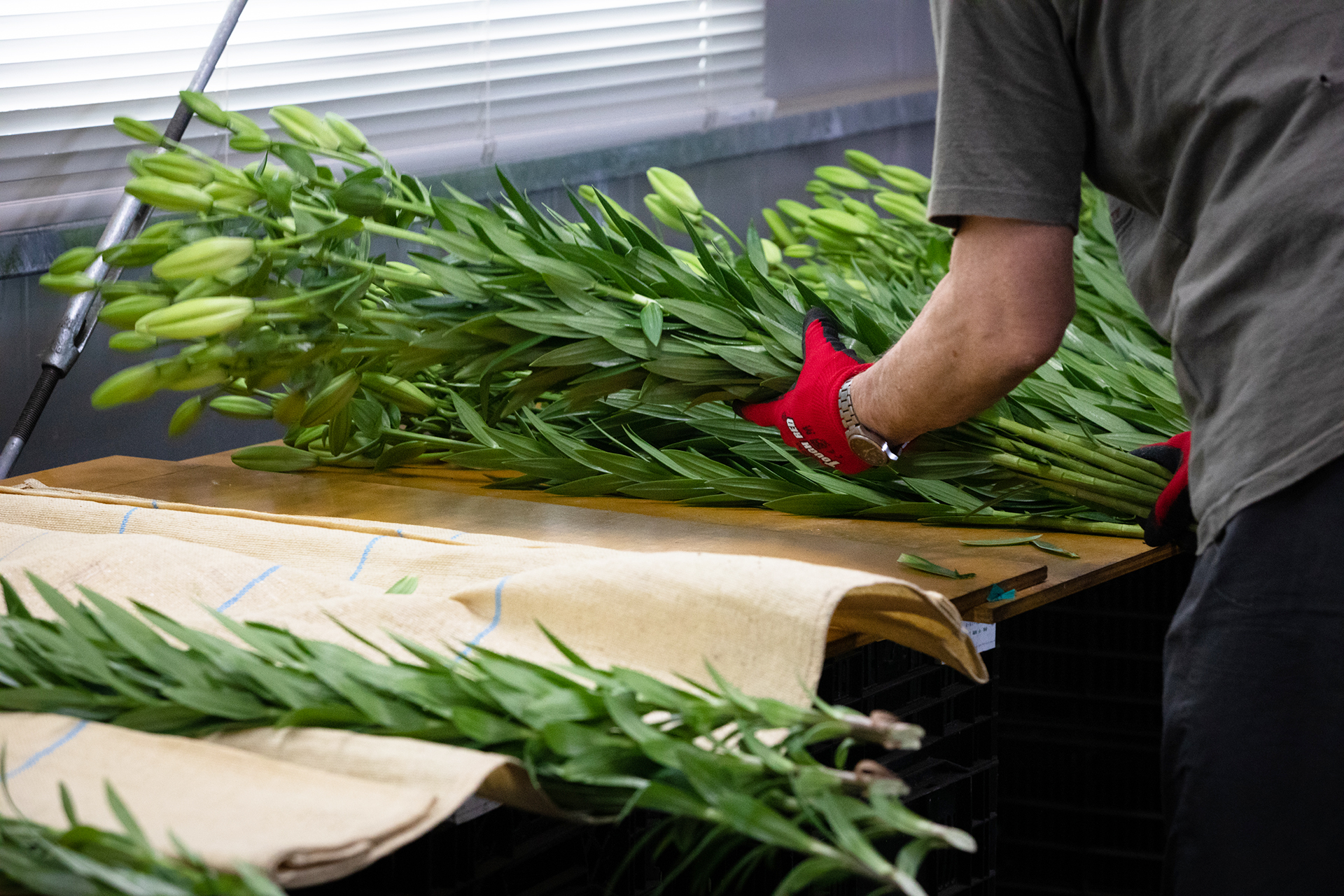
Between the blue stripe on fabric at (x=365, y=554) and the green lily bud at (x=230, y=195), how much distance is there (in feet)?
1.18

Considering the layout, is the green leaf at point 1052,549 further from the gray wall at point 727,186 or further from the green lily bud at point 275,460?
the green lily bud at point 275,460

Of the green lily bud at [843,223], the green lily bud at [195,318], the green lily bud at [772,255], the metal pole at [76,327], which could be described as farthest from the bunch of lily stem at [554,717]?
the green lily bud at [843,223]

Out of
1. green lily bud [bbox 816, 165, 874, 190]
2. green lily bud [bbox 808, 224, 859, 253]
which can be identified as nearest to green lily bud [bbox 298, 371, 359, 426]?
green lily bud [bbox 808, 224, 859, 253]

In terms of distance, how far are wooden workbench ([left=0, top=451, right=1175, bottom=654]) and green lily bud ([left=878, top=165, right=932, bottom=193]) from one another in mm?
951

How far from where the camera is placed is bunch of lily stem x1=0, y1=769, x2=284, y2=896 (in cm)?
45

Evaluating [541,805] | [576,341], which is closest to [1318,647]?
[541,805]

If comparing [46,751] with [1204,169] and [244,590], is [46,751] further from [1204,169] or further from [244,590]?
[1204,169]

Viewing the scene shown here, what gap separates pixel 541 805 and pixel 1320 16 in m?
0.58

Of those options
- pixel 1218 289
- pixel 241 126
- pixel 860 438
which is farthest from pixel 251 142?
pixel 1218 289

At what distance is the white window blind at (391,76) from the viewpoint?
59.4 inches

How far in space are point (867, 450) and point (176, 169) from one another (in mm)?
627

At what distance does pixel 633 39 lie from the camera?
2471 millimetres

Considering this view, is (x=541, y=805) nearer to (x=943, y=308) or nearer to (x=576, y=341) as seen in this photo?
(x=943, y=308)

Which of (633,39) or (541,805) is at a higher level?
(633,39)
